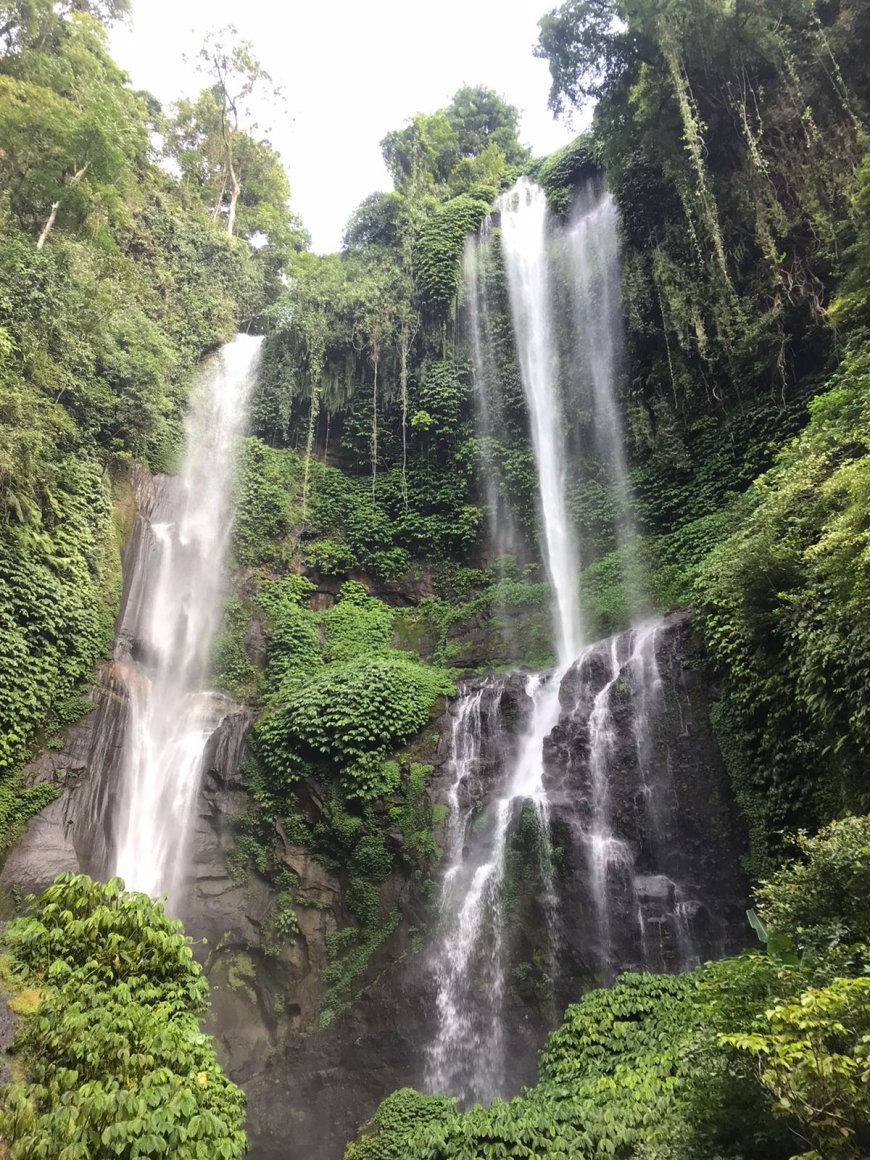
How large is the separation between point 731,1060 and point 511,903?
20.3ft

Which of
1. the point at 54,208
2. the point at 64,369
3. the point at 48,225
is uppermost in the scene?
the point at 54,208

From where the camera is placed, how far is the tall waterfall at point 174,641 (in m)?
11.6

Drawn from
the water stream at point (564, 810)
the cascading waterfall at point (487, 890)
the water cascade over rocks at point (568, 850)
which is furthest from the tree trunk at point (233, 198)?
the water cascade over rocks at point (568, 850)

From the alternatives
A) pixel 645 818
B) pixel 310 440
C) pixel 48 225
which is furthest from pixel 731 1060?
pixel 310 440

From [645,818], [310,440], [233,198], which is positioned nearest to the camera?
[645,818]

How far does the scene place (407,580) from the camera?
17.0m

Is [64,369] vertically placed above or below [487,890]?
above

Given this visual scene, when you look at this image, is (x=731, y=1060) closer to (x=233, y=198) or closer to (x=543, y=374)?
(x=543, y=374)

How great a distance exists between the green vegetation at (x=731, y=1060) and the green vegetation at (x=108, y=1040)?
209 centimetres

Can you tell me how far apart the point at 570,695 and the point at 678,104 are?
40.0ft

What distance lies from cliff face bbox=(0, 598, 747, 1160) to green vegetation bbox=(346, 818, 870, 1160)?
164cm

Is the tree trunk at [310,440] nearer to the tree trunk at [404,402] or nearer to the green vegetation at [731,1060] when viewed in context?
the tree trunk at [404,402]

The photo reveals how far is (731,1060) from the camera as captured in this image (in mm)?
3371

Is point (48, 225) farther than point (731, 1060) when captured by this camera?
Yes
